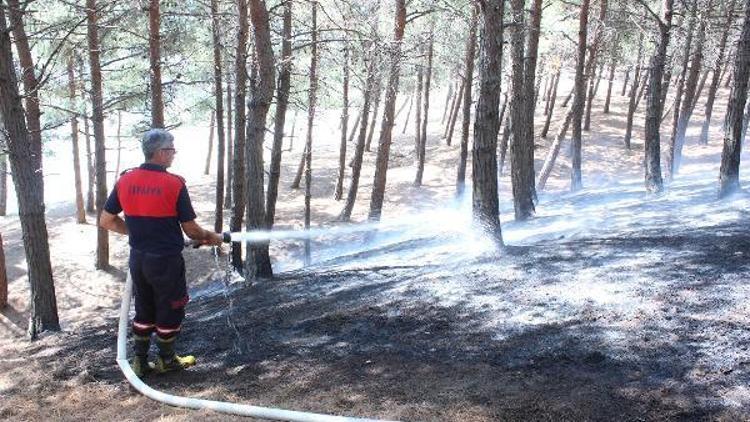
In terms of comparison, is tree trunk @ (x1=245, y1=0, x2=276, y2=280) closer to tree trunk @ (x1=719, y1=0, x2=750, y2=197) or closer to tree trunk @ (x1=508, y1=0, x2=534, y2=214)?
tree trunk @ (x1=508, y1=0, x2=534, y2=214)

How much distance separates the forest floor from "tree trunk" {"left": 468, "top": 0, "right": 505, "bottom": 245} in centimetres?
49

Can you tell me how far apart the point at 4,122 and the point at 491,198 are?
6.88 metres

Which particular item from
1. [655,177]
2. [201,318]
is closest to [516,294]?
[201,318]

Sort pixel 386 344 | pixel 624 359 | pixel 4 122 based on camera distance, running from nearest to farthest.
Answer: pixel 624 359 → pixel 386 344 → pixel 4 122

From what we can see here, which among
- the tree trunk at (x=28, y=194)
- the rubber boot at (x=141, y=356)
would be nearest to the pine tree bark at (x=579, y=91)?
the tree trunk at (x=28, y=194)

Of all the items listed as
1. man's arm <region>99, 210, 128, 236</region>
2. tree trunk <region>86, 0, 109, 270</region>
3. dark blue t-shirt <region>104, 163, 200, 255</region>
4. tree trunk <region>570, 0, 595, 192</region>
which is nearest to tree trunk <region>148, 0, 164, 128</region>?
tree trunk <region>86, 0, 109, 270</region>

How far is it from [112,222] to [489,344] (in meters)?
3.48

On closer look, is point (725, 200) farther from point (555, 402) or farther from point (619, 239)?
point (555, 402)

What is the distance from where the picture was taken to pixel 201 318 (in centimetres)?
769

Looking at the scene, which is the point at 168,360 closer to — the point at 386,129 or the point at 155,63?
the point at 155,63

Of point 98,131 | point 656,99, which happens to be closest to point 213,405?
point 98,131

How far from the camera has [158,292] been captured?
499 cm

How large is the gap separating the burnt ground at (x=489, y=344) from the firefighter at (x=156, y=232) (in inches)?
21.2

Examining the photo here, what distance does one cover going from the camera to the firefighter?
479 cm
